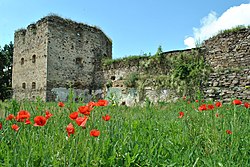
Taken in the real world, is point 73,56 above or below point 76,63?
above

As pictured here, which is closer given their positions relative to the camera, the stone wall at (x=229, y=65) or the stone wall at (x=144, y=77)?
the stone wall at (x=229, y=65)

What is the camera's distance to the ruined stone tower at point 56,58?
44.5ft

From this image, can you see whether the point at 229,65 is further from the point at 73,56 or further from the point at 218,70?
the point at 73,56

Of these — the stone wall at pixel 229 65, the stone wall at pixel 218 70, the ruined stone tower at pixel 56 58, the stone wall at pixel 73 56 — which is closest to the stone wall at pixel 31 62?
the ruined stone tower at pixel 56 58

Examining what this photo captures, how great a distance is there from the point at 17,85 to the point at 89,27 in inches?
260

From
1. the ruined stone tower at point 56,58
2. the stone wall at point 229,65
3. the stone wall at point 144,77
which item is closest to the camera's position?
the stone wall at point 229,65

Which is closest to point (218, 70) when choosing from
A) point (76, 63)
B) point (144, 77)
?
point (144, 77)

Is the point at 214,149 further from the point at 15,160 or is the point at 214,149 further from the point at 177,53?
the point at 177,53

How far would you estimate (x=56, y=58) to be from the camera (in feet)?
45.1

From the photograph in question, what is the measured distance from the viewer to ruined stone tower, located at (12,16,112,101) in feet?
44.5

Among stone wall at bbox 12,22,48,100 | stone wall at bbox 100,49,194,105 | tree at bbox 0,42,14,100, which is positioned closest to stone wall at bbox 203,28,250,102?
stone wall at bbox 100,49,194,105

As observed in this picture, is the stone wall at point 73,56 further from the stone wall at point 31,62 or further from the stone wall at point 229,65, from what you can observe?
the stone wall at point 229,65

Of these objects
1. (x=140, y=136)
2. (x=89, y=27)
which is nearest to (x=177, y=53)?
(x=89, y=27)

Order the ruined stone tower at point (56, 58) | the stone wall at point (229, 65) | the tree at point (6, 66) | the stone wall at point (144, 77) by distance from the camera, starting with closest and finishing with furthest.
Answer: the stone wall at point (229, 65)
the stone wall at point (144, 77)
the ruined stone tower at point (56, 58)
the tree at point (6, 66)
